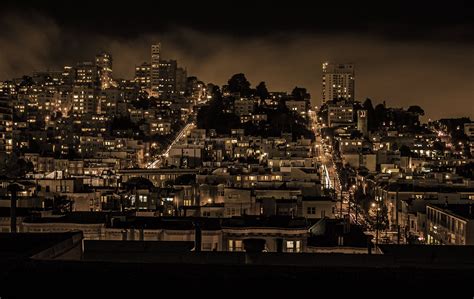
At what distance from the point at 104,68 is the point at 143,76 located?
8.84 meters

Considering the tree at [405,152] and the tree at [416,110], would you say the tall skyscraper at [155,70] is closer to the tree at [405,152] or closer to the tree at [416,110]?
the tree at [416,110]

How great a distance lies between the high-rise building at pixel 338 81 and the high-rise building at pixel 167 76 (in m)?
29.3

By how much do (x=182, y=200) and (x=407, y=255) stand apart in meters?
26.2

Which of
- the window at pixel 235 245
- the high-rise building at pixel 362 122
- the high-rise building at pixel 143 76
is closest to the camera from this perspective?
the window at pixel 235 245

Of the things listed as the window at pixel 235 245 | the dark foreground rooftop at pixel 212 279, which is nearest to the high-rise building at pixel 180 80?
the window at pixel 235 245

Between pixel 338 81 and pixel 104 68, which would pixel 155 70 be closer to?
pixel 104 68

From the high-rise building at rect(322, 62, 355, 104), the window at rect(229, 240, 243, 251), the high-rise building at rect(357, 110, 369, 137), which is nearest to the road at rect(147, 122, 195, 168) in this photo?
the high-rise building at rect(357, 110, 369, 137)

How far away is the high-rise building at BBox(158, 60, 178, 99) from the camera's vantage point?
423 feet

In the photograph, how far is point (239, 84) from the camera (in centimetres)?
10212

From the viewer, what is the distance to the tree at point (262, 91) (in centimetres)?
9844

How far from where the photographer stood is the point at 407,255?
1322 cm

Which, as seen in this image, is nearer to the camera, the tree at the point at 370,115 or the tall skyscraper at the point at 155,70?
the tree at the point at 370,115

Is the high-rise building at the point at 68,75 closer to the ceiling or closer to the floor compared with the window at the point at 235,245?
closer to the ceiling

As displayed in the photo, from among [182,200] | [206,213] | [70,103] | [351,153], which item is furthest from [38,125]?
[206,213]
